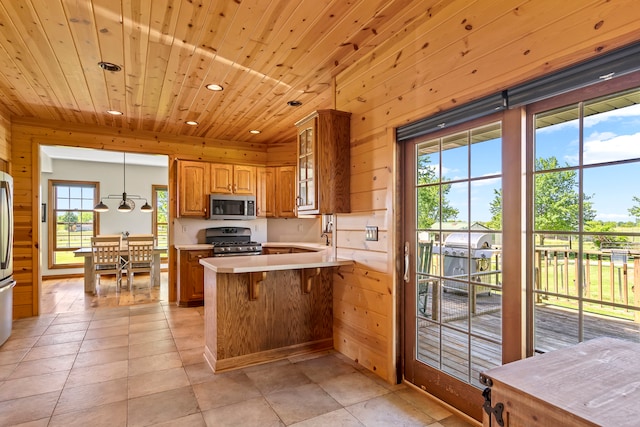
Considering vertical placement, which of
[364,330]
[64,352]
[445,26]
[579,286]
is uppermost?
[445,26]

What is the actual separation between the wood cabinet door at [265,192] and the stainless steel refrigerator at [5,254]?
3145 millimetres

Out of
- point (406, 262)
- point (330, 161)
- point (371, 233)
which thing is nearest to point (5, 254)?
point (330, 161)

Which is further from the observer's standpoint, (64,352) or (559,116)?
(64,352)

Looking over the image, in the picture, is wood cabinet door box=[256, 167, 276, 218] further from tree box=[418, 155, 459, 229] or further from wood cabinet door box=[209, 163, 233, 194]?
tree box=[418, 155, 459, 229]

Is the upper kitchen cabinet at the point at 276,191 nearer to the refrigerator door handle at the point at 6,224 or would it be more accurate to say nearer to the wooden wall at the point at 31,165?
the wooden wall at the point at 31,165

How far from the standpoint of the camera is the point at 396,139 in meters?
2.62

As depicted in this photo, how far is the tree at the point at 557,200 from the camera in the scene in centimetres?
165

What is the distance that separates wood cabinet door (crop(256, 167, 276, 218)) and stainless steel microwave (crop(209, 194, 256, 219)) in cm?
14

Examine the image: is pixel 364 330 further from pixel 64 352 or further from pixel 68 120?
pixel 68 120

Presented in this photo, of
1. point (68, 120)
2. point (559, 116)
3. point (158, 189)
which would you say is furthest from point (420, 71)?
point (158, 189)

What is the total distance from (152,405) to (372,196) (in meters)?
2.20

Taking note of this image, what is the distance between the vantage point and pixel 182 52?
109 inches

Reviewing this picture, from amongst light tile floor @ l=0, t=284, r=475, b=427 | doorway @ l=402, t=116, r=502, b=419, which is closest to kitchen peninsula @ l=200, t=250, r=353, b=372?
light tile floor @ l=0, t=284, r=475, b=427

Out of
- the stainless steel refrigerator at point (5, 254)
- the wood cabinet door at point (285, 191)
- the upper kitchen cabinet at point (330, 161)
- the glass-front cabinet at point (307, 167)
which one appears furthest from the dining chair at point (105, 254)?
the upper kitchen cabinet at point (330, 161)
